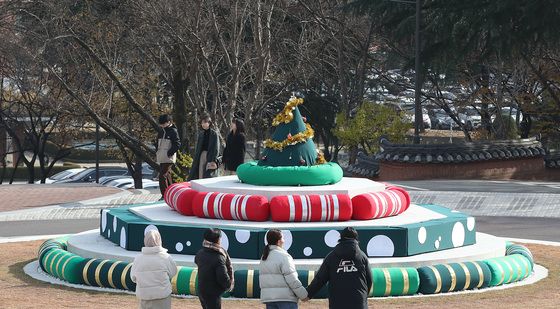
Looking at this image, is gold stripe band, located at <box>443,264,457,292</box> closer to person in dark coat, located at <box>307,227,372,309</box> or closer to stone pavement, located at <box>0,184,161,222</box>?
person in dark coat, located at <box>307,227,372,309</box>

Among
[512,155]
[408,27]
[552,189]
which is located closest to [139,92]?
[408,27]

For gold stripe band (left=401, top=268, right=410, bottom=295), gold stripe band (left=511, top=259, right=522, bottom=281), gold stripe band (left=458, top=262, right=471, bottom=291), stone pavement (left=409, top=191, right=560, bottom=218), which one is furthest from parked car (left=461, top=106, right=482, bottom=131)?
gold stripe band (left=401, top=268, right=410, bottom=295)

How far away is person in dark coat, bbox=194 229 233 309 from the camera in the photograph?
36.8ft

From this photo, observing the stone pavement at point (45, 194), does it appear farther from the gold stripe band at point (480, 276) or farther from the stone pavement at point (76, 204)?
the gold stripe band at point (480, 276)

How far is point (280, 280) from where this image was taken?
10.8m

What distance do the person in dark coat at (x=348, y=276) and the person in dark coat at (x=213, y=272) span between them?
3.88ft

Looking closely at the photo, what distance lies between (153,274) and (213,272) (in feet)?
2.08

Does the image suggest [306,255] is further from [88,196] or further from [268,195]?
[88,196]

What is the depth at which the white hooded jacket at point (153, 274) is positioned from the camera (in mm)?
10977

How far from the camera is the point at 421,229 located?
15773mm

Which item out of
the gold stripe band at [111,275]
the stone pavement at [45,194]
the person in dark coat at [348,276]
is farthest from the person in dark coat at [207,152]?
the person in dark coat at [348,276]

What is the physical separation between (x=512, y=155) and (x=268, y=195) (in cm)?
1863

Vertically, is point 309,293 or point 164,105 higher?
point 164,105

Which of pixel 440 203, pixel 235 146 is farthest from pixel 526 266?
pixel 440 203
